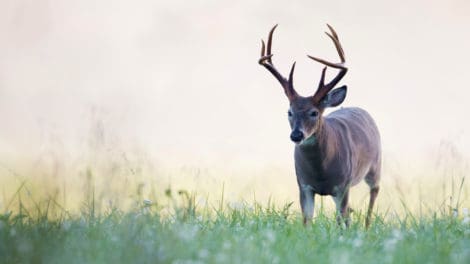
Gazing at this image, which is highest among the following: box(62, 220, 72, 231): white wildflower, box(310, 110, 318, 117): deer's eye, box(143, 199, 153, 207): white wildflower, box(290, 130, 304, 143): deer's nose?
box(310, 110, 318, 117): deer's eye

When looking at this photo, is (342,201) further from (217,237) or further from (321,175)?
(217,237)

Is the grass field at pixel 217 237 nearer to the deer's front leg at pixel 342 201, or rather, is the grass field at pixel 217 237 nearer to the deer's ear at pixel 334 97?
the deer's front leg at pixel 342 201

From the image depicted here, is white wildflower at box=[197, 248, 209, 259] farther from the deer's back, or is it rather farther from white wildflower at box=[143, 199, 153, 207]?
the deer's back

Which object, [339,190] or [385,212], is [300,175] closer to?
[339,190]

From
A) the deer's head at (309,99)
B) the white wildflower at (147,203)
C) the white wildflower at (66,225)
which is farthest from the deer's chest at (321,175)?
the white wildflower at (66,225)

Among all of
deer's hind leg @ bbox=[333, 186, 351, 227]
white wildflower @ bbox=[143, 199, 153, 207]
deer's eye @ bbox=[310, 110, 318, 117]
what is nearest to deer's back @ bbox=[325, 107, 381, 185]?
deer's hind leg @ bbox=[333, 186, 351, 227]

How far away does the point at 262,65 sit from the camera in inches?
369

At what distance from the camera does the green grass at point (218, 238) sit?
5.18m

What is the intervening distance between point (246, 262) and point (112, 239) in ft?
3.60

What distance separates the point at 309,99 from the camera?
8.90m

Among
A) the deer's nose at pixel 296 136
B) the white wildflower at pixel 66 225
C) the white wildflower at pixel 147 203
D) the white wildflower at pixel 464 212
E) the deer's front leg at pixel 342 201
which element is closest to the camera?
the white wildflower at pixel 66 225

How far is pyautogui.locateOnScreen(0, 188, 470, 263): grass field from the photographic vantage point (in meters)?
5.19

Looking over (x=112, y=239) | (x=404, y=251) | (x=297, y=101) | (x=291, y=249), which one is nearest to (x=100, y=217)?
(x=112, y=239)

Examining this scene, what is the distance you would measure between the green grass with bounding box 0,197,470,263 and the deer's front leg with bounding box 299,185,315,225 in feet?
4.20
